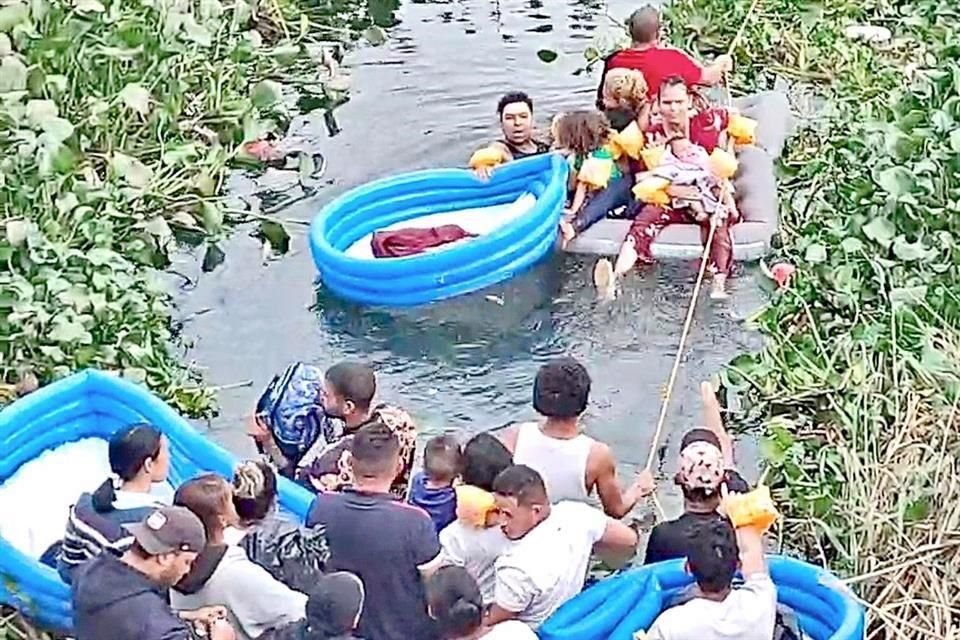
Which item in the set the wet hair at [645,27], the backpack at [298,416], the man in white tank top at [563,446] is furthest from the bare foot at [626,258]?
the man in white tank top at [563,446]

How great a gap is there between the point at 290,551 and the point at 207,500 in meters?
0.30

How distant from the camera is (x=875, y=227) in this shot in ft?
24.4

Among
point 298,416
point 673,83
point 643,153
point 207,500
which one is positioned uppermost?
point 207,500

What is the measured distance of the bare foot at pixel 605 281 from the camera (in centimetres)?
823

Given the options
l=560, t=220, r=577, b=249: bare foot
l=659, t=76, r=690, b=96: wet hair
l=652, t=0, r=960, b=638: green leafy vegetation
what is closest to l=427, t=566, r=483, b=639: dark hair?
l=652, t=0, r=960, b=638: green leafy vegetation

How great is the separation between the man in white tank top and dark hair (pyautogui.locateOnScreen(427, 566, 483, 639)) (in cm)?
104

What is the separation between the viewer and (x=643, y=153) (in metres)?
8.63

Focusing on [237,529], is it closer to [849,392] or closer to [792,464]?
[792,464]

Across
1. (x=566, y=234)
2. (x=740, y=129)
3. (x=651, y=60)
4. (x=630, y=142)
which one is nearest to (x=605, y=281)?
(x=566, y=234)

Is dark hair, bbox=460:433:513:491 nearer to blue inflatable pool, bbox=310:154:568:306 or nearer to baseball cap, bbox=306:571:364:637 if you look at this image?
baseball cap, bbox=306:571:364:637

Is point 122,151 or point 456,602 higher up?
point 456,602

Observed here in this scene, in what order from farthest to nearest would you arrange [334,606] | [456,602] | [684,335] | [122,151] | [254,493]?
[122,151] → [684,335] → [254,493] → [456,602] → [334,606]

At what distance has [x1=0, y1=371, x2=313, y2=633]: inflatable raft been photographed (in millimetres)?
5957

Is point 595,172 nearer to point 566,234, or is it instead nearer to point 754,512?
point 566,234
